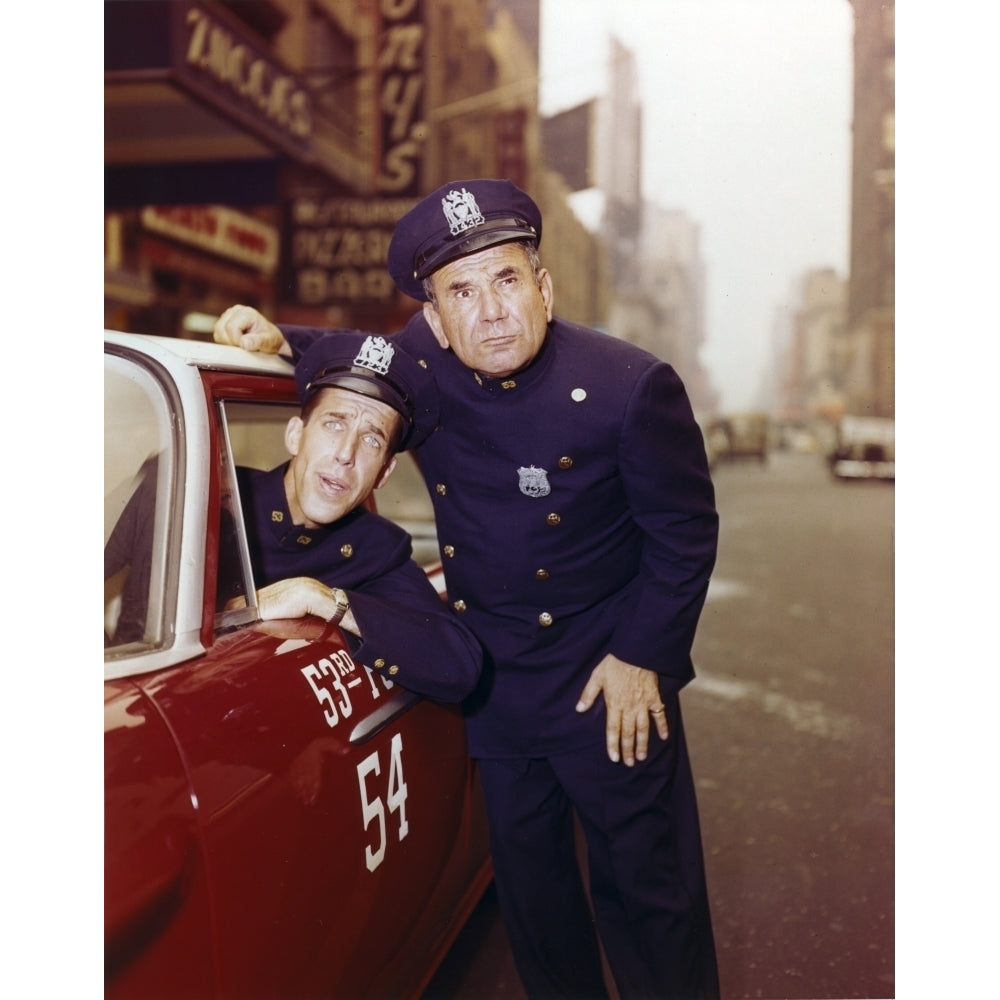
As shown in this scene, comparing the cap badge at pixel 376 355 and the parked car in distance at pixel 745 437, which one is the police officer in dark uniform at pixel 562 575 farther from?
the parked car in distance at pixel 745 437

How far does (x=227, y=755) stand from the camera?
1.31 meters

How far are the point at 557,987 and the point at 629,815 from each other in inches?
16.5

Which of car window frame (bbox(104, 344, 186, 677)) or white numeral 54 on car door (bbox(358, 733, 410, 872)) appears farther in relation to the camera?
white numeral 54 on car door (bbox(358, 733, 410, 872))

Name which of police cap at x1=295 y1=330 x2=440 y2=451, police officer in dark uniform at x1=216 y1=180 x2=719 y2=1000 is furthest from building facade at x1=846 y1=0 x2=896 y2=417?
police cap at x1=295 y1=330 x2=440 y2=451

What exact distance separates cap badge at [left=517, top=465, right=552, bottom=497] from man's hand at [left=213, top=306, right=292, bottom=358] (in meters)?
0.52

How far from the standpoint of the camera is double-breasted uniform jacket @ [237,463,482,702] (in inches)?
68.9

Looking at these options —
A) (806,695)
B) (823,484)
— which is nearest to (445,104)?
(823,484)

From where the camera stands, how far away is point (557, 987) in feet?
6.73

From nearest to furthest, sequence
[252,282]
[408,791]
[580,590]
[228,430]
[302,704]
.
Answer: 1. [302,704]
2. [228,430]
3. [408,791]
4. [580,590]
5. [252,282]

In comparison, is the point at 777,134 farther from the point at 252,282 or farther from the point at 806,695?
the point at 252,282

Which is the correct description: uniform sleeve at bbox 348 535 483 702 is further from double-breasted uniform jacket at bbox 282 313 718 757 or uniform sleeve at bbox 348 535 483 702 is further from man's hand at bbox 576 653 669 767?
man's hand at bbox 576 653 669 767

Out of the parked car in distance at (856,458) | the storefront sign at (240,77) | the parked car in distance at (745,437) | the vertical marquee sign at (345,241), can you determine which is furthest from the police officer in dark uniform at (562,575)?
Result: the parked car in distance at (745,437)

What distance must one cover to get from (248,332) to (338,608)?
55 cm

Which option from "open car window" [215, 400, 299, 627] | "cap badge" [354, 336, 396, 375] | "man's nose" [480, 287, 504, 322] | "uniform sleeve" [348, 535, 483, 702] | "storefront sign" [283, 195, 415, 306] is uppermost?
"storefront sign" [283, 195, 415, 306]
